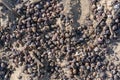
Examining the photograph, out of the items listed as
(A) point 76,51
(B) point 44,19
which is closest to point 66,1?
(B) point 44,19

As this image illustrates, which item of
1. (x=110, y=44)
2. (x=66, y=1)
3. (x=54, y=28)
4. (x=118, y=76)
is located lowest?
(x=118, y=76)

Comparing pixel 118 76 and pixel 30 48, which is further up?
pixel 30 48

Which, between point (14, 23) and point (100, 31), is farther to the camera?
point (14, 23)

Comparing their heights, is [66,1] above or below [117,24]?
above

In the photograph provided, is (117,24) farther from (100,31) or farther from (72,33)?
(72,33)

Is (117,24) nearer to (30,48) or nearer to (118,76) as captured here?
(118,76)

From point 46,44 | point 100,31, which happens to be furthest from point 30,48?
point 100,31
